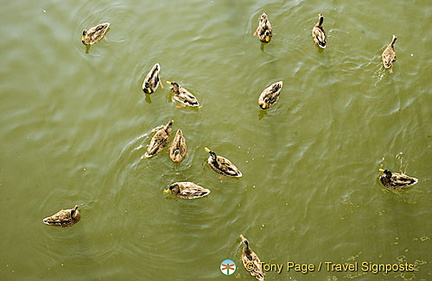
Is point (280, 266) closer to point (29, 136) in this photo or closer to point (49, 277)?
point (49, 277)

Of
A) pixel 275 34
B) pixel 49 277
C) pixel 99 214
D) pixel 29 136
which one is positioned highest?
pixel 275 34

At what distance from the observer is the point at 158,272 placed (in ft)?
19.0

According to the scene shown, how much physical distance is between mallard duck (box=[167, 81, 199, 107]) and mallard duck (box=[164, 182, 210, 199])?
1272mm

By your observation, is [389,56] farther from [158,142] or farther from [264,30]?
[158,142]

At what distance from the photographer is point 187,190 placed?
20.0 feet

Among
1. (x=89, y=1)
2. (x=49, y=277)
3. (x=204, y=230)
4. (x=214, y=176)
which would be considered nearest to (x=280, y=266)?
(x=204, y=230)

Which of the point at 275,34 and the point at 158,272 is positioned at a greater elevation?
the point at 275,34

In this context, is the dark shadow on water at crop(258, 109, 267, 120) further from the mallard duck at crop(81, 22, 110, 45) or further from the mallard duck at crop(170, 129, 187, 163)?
the mallard duck at crop(81, 22, 110, 45)

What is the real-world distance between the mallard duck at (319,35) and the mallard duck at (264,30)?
2.25 ft

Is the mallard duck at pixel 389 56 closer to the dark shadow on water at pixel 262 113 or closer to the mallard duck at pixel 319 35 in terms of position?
the mallard duck at pixel 319 35

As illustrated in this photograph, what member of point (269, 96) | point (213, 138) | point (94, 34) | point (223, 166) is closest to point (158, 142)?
point (213, 138)

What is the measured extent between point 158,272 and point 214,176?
146 cm

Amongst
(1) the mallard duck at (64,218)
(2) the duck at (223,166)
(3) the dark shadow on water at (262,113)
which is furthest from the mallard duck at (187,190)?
(3) the dark shadow on water at (262,113)

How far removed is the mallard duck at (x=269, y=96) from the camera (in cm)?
678
